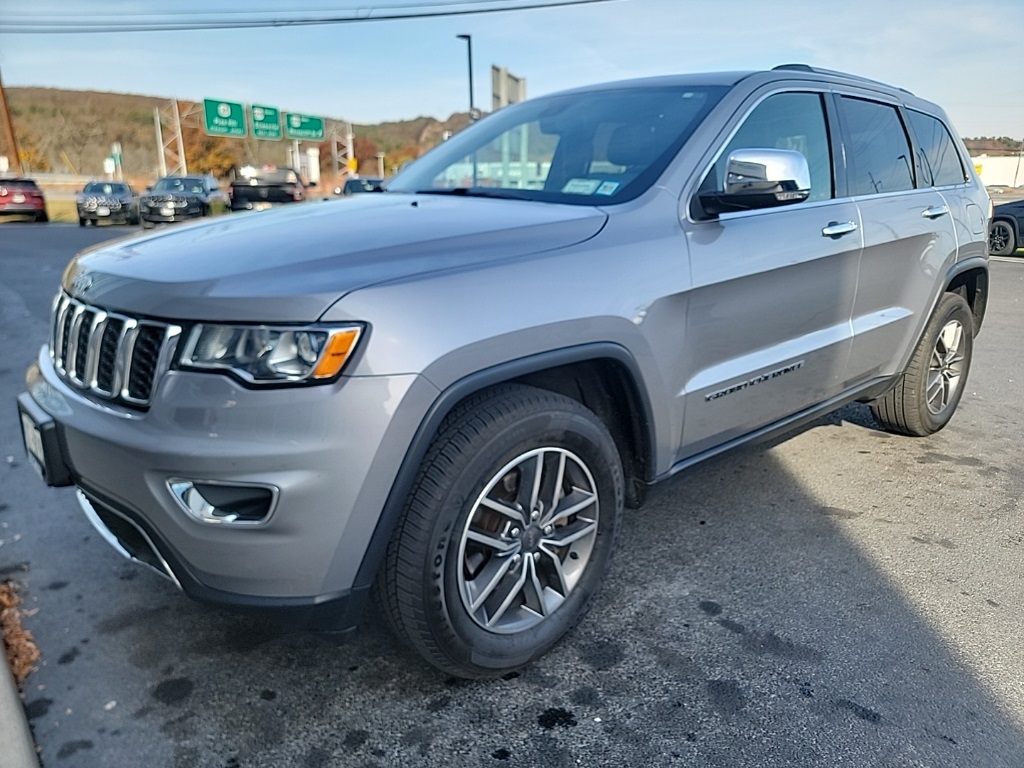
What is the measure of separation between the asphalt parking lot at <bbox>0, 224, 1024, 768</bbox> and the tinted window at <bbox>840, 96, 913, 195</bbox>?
1.40 m

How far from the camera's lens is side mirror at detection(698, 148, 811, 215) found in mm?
2588

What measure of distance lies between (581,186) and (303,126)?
151 ft

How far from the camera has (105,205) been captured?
73.3 feet

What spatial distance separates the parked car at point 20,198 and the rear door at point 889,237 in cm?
2742

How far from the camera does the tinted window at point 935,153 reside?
401cm

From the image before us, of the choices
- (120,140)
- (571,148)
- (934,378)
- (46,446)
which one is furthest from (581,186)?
(120,140)

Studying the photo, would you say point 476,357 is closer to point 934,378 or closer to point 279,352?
point 279,352

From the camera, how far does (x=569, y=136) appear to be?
3217 millimetres

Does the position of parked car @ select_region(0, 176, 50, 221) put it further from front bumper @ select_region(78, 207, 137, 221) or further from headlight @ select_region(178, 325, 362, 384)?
headlight @ select_region(178, 325, 362, 384)

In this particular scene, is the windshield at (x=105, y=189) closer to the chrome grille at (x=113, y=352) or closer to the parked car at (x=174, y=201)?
the parked car at (x=174, y=201)

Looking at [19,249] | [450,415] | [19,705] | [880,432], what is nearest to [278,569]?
[450,415]

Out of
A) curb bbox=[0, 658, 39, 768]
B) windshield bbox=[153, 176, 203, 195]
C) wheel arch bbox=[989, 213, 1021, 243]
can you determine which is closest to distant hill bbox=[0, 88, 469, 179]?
windshield bbox=[153, 176, 203, 195]

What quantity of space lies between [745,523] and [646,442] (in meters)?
1.10

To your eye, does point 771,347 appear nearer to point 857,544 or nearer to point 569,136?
point 857,544
